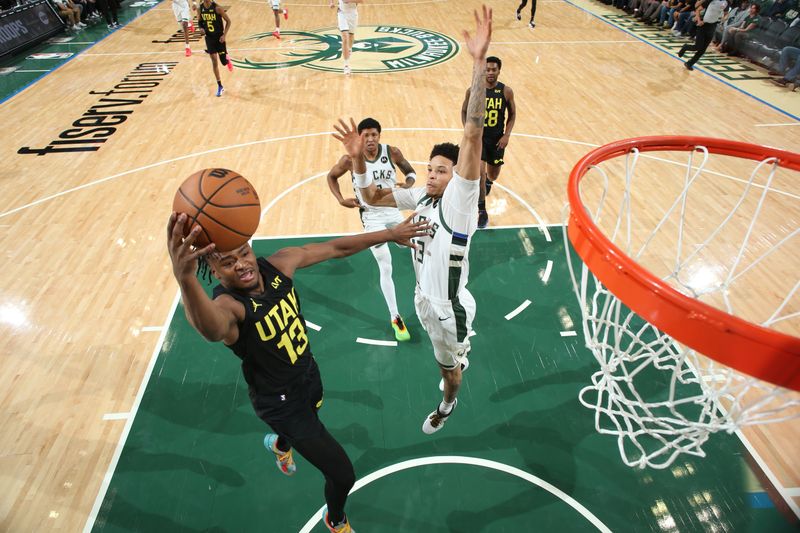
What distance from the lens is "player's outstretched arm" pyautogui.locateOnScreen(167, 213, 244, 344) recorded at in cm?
173

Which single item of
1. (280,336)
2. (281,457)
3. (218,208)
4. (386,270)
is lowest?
(281,457)

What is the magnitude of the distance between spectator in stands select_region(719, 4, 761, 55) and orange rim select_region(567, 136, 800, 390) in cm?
1360

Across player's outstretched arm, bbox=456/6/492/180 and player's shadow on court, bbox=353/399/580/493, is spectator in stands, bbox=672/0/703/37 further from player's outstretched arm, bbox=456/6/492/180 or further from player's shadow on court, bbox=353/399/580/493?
player's outstretched arm, bbox=456/6/492/180

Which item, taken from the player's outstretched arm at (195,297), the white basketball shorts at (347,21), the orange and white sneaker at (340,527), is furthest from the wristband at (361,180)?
the white basketball shorts at (347,21)

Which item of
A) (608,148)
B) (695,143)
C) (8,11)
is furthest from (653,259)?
(8,11)

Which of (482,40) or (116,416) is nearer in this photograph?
(482,40)

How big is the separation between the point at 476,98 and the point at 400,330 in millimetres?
2558

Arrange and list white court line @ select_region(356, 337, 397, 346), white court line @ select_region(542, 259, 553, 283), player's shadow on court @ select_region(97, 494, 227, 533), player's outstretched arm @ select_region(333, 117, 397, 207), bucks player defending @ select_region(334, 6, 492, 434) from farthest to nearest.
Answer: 1. white court line @ select_region(542, 259, 553, 283)
2. white court line @ select_region(356, 337, 397, 346)
3. player's outstretched arm @ select_region(333, 117, 397, 207)
4. player's shadow on court @ select_region(97, 494, 227, 533)
5. bucks player defending @ select_region(334, 6, 492, 434)

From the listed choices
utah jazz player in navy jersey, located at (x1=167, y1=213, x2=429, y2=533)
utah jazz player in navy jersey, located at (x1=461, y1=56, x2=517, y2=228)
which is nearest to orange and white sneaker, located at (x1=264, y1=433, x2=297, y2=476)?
utah jazz player in navy jersey, located at (x1=167, y1=213, x2=429, y2=533)

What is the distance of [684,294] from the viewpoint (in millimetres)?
1979

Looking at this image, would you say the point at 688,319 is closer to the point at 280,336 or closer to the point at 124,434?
the point at 280,336

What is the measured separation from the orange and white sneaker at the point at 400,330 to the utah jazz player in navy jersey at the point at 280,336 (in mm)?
1620

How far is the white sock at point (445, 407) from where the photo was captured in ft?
11.6

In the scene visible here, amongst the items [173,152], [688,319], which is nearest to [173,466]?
[688,319]
